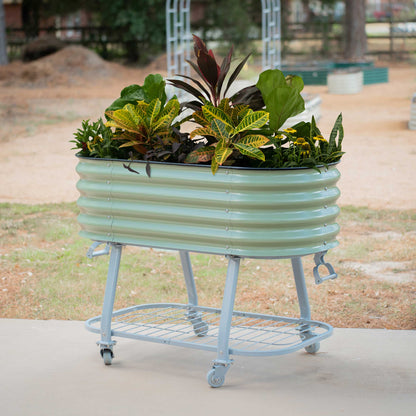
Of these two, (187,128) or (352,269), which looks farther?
(187,128)

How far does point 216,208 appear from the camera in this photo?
8.89ft

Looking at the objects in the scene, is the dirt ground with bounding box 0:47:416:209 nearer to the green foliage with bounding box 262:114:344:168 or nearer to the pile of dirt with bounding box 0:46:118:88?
the pile of dirt with bounding box 0:46:118:88

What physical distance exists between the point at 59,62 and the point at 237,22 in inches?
218

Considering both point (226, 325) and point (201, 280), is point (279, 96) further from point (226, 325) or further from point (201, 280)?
point (201, 280)

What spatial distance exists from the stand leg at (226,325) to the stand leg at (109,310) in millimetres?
485

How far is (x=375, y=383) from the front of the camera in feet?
9.21

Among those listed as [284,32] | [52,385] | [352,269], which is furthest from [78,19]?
[52,385]

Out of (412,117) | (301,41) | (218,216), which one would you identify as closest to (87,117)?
(412,117)

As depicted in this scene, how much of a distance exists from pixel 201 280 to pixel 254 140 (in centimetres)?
228

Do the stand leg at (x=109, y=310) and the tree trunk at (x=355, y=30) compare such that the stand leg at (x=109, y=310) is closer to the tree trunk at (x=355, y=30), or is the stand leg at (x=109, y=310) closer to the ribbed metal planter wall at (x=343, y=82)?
the ribbed metal planter wall at (x=343, y=82)

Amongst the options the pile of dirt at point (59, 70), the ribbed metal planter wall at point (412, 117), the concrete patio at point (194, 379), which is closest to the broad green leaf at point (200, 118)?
the concrete patio at point (194, 379)

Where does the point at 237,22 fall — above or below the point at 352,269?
above

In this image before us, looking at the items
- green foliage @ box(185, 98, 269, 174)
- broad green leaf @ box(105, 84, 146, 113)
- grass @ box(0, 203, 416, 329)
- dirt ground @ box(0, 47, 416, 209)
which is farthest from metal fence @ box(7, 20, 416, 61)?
green foliage @ box(185, 98, 269, 174)

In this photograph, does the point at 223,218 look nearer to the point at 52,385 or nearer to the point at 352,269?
the point at 52,385
